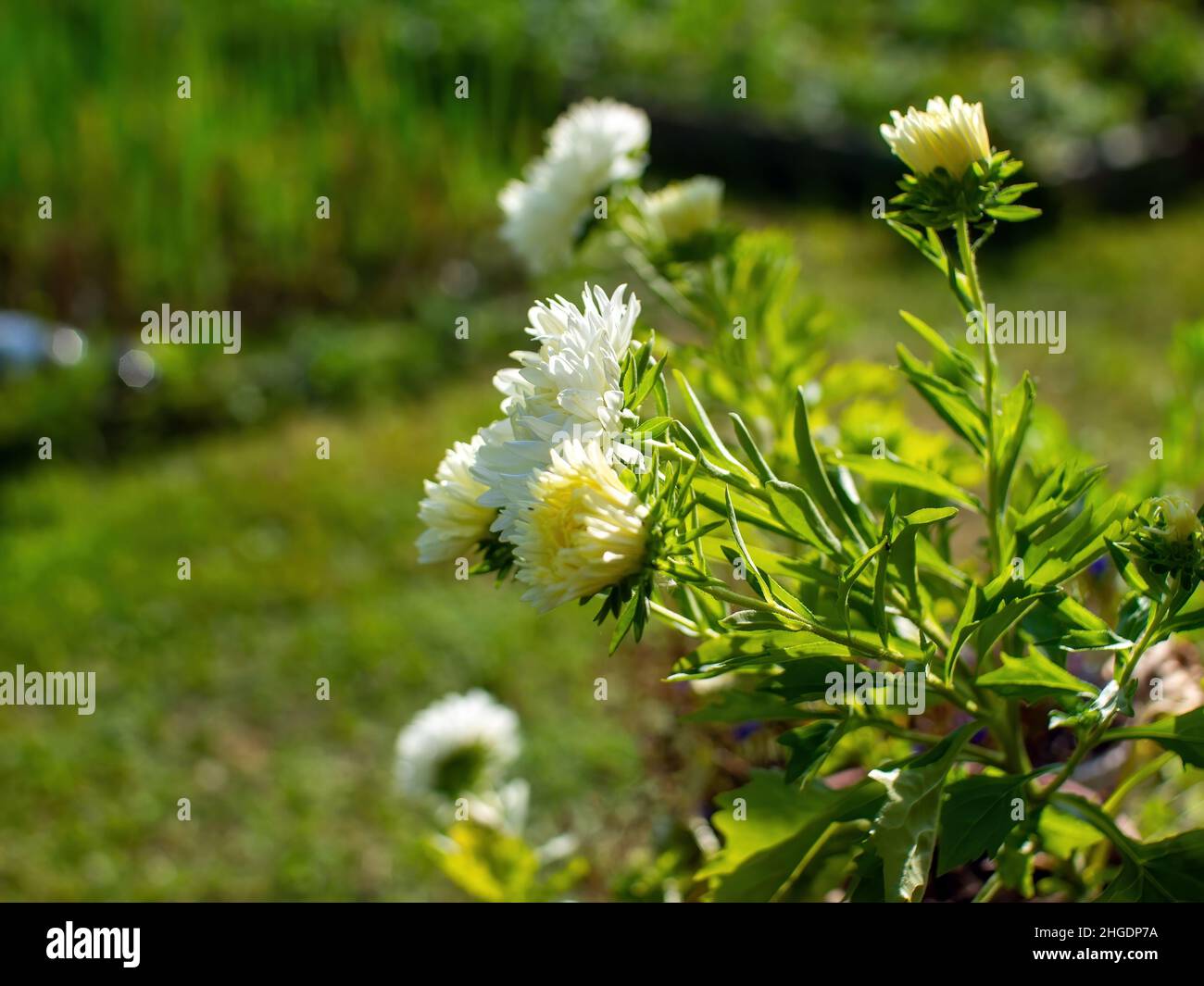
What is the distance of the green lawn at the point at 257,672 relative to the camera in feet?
9.30

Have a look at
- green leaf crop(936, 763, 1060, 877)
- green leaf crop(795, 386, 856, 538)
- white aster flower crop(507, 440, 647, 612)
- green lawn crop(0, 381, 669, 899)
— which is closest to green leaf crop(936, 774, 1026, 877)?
green leaf crop(936, 763, 1060, 877)

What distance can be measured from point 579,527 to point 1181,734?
21.8 inches

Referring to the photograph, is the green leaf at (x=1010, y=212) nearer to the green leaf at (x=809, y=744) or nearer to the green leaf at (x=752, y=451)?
the green leaf at (x=752, y=451)

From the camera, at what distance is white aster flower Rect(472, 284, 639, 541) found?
895mm

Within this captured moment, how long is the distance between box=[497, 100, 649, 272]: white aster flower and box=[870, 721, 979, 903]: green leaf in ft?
2.67

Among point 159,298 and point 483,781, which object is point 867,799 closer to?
point 483,781

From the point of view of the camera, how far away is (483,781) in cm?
188

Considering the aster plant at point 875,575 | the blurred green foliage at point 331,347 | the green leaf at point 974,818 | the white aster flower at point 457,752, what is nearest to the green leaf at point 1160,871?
the aster plant at point 875,575

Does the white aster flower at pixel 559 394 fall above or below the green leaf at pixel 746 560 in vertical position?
above

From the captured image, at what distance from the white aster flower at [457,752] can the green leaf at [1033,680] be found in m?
1.00

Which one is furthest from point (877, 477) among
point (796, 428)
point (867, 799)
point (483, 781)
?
point (483, 781)

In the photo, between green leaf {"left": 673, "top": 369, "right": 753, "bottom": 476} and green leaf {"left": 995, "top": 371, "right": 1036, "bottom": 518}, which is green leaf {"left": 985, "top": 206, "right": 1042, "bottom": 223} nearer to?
green leaf {"left": 995, "top": 371, "right": 1036, "bottom": 518}

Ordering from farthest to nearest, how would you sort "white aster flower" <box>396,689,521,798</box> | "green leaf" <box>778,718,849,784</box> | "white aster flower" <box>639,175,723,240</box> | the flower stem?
"white aster flower" <box>396,689,521,798</box>
"white aster flower" <box>639,175,723,240</box>
the flower stem
"green leaf" <box>778,718,849,784</box>

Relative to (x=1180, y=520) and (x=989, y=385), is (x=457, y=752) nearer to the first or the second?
(x=989, y=385)
